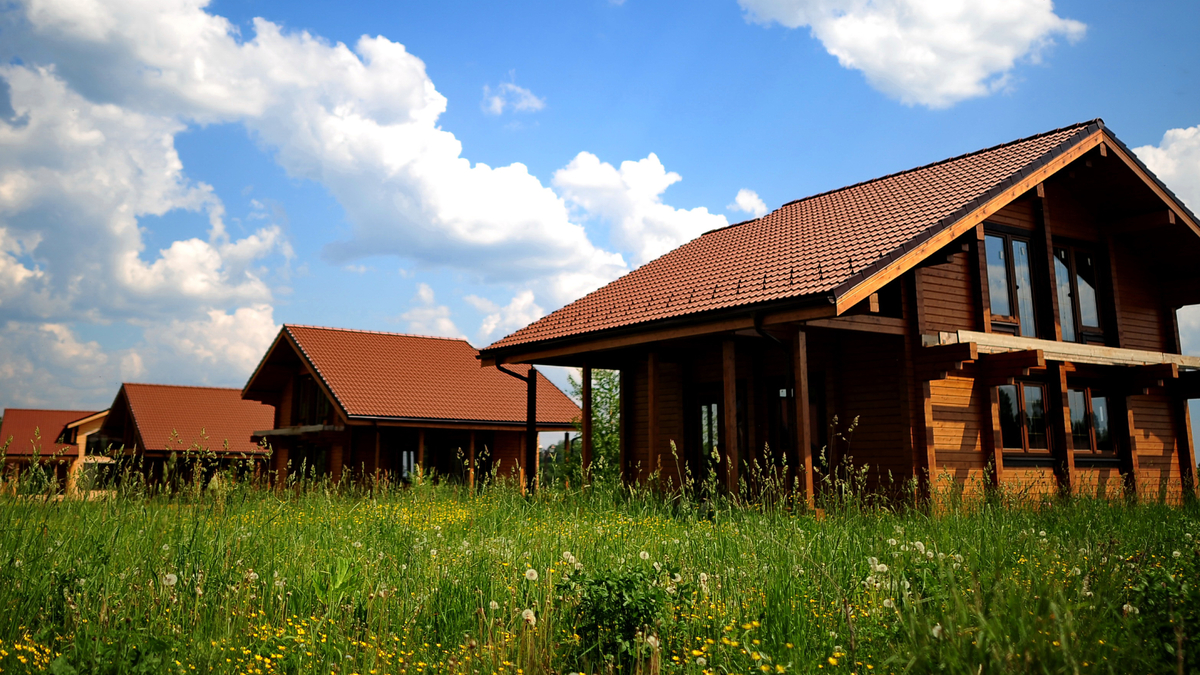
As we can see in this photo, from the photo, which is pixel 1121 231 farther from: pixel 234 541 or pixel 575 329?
pixel 234 541

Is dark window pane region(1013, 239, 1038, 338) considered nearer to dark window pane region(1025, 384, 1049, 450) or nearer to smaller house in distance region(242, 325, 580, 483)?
dark window pane region(1025, 384, 1049, 450)

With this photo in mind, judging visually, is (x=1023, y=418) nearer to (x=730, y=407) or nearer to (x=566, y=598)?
(x=730, y=407)

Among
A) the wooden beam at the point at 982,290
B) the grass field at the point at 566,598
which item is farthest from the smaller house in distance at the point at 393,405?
the grass field at the point at 566,598

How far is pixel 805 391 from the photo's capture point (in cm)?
988

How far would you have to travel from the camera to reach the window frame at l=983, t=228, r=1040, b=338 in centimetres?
1298

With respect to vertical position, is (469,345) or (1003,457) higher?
(469,345)

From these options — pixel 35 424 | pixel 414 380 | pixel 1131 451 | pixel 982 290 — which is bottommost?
pixel 1131 451

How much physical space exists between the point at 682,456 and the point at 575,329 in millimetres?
3269

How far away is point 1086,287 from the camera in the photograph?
47.5 feet

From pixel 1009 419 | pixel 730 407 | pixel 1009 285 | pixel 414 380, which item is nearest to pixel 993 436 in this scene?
pixel 1009 419

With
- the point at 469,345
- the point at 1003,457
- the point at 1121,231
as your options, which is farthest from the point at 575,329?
the point at 469,345

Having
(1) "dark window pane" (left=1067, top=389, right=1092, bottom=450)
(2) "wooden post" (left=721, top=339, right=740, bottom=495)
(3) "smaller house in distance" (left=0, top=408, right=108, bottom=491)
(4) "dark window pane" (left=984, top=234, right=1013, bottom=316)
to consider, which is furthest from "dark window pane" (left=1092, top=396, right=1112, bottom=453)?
(3) "smaller house in distance" (left=0, top=408, right=108, bottom=491)

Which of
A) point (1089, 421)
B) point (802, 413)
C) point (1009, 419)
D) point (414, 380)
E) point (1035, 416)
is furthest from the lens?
point (414, 380)

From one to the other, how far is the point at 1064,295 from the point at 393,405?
645 inches
